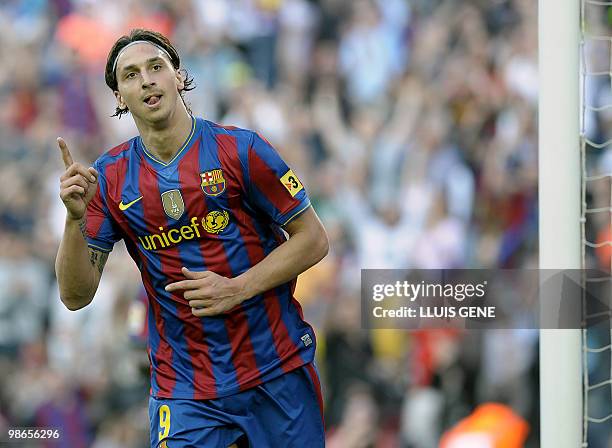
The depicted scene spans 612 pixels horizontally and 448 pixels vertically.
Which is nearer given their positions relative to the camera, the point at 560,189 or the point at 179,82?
the point at 179,82


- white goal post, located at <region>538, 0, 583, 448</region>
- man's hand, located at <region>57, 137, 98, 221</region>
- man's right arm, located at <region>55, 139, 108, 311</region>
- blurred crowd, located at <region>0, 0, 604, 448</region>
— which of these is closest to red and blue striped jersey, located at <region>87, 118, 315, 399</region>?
man's right arm, located at <region>55, 139, 108, 311</region>

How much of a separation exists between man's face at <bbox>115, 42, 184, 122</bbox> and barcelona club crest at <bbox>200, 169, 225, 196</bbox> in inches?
9.4

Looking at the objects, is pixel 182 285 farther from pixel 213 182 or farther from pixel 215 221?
pixel 213 182

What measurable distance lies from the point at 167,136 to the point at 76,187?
18.8 inches

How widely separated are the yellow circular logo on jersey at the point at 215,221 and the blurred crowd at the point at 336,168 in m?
3.08

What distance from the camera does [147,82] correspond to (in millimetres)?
3545

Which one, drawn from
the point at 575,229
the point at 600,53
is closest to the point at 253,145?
the point at 575,229

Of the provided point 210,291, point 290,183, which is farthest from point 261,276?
point 290,183

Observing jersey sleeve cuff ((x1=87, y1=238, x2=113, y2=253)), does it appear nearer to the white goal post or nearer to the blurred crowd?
the white goal post

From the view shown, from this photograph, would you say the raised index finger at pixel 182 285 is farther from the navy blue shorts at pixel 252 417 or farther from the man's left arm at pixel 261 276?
the navy blue shorts at pixel 252 417

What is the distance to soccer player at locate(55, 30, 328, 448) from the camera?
140 inches

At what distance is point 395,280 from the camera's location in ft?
24.7

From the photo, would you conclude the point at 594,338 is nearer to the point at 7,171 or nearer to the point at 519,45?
the point at 519,45

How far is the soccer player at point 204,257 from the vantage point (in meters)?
3.56
